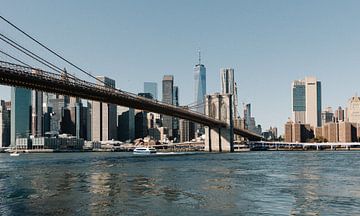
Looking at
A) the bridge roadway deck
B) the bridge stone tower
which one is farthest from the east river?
the bridge stone tower

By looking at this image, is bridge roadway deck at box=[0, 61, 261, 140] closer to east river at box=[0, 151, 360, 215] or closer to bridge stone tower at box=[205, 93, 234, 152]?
east river at box=[0, 151, 360, 215]

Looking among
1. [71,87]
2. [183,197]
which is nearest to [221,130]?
[71,87]

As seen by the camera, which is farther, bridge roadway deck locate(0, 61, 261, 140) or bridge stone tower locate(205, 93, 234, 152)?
bridge stone tower locate(205, 93, 234, 152)

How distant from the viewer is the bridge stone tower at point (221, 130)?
463 ft

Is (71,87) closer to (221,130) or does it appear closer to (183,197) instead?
(183,197)

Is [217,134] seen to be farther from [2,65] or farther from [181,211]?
[181,211]

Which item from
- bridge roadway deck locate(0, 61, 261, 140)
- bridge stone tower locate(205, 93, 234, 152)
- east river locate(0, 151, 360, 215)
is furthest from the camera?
bridge stone tower locate(205, 93, 234, 152)

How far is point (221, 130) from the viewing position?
14312 centimetres

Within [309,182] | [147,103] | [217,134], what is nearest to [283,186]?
[309,182]

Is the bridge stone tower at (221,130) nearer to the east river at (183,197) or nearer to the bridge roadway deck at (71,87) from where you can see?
the bridge roadway deck at (71,87)

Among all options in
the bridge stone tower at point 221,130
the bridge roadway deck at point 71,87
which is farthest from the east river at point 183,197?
the bridge stone tower at point 221,130

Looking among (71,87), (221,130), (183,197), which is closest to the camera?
(183,197)

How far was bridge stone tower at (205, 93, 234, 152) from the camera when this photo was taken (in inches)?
5550

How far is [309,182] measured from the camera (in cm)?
3544
